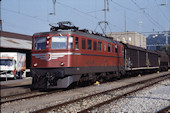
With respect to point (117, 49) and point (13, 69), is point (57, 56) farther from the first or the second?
point (13, 69)

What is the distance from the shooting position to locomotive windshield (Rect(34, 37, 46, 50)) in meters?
13.2

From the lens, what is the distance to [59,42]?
12930 millimetres

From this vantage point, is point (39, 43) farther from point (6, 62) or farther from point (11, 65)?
point (6, 62)

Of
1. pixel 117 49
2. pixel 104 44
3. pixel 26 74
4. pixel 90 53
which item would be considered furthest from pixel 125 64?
pixel 26 74

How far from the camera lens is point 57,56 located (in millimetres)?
12672

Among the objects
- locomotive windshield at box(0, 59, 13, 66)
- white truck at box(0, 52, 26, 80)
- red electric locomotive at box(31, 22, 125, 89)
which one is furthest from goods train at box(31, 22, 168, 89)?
locomotive windshield at box(0, 59, 13, 66)

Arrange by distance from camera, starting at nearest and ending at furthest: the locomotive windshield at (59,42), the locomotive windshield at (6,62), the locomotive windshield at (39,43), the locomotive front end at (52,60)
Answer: the locomotive front end at (52,60), the locomotive windshield at (59,42), the locomotive windshield at (39,43), the locomotive windshield at (6,62)

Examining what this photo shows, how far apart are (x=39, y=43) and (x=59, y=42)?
1.32 meters

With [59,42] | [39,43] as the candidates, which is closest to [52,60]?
[59,42]

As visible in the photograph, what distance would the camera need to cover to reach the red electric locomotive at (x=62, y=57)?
12516 mm

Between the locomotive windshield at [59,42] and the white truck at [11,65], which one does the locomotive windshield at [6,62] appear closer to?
the white truck at [11,65]

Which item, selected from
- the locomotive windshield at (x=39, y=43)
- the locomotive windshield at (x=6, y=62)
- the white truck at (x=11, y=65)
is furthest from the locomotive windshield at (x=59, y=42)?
the locomotive windshield at (x=6, y=62)

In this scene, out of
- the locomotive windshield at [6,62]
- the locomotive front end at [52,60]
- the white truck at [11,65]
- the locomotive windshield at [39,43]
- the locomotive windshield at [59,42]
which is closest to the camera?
the locomotive front end at [52,60]

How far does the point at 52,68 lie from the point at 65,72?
32.7 inches
